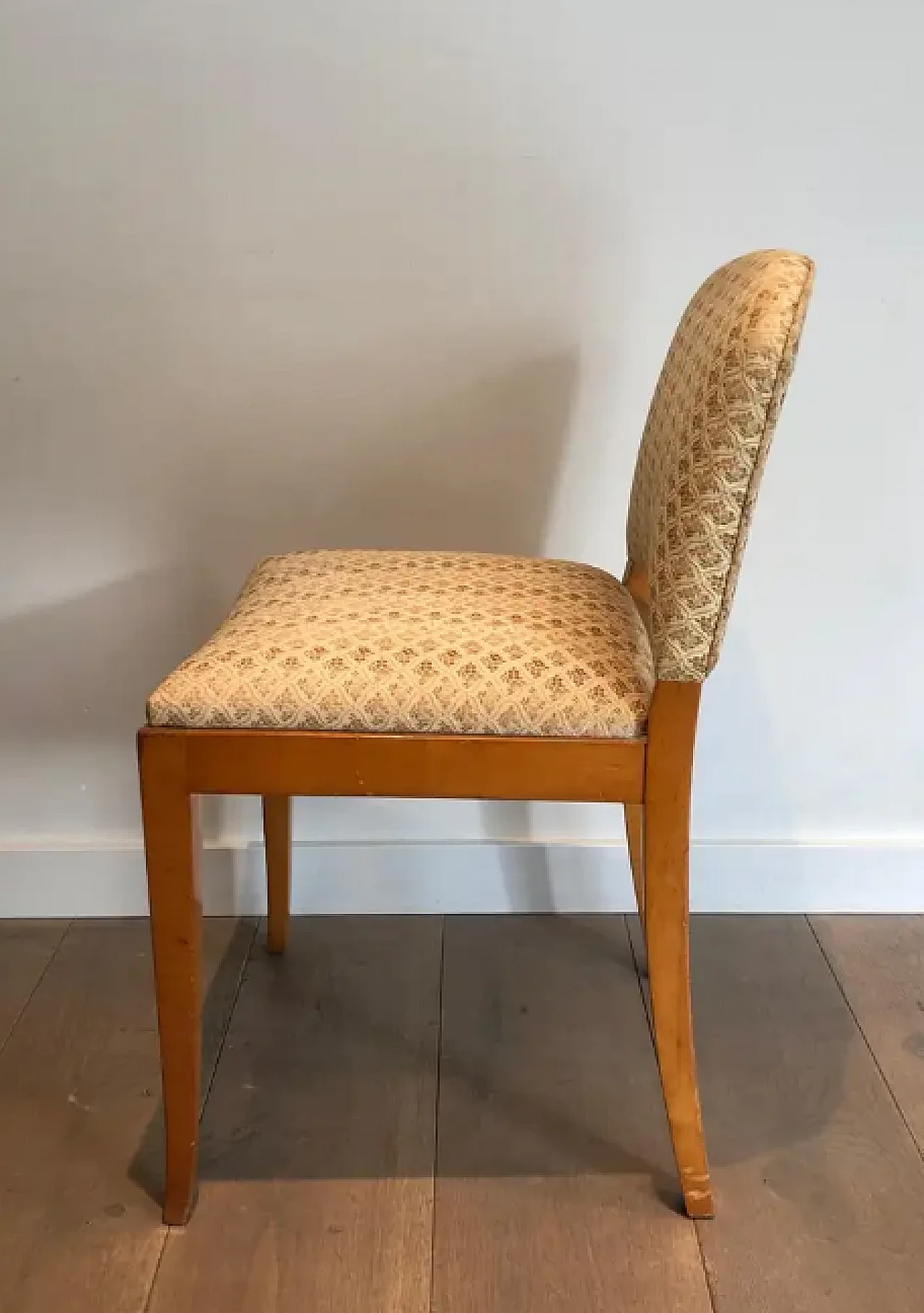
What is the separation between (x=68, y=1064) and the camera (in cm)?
127

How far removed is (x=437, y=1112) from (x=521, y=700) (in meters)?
0.52

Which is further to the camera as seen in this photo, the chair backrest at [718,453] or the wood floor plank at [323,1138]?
the wood floor plank at [323,1138]

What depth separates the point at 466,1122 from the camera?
1.19 metres

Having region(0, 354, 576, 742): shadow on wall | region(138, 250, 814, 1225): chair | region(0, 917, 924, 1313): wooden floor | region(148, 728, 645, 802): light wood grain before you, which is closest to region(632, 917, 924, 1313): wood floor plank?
region(0, 917, 924, 1313): wooden floor

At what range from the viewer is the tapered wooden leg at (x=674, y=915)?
931 millimetres

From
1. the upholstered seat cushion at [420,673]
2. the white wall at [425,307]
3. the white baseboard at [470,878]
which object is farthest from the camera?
the white baseboard at [470,878]

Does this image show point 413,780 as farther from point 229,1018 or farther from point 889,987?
point 889,987

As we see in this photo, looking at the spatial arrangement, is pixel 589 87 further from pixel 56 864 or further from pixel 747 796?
pixel 56 864

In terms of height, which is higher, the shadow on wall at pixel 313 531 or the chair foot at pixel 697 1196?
the shadow on wall at pixel 313 531

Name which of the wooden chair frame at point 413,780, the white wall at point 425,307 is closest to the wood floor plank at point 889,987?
the white wall at point 425,307

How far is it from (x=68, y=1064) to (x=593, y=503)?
33.9 inches

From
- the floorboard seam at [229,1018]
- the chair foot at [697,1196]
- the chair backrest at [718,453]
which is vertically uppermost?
the chair backrest at [718,453]

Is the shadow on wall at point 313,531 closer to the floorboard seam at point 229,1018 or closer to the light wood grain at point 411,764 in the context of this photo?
the floorboard seam at point 229,1018

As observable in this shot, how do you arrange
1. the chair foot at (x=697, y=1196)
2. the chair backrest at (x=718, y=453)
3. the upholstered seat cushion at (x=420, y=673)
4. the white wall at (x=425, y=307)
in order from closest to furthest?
1. the chair backrest at (x=718, y=453)
2. the upholstered seat cushion at (x=420, y=673)
3. the chair foot at (x=697, y=1196)
4. the white wall at (x=425, y=307)
